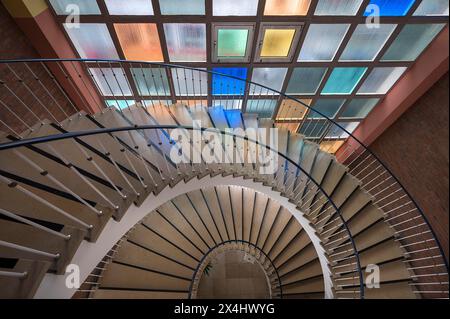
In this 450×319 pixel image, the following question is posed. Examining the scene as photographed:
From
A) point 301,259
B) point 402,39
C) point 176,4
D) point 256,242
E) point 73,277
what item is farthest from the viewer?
point 256,242

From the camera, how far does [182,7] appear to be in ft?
12.4

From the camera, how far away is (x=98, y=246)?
241 cm

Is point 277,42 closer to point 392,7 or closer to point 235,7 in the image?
point 235,7

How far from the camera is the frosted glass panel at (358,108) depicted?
222 inches

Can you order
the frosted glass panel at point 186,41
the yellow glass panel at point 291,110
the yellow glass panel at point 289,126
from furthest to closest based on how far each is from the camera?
the yellow glass panel at point 289,126 → the yellow glass panel at point 291,110 → the frosted glass panel at point 186,41

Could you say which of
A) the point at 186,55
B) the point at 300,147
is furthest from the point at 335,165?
the point at 186,55

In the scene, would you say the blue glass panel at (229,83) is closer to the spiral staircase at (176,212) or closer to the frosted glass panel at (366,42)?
the spiral staircase at (176,212)

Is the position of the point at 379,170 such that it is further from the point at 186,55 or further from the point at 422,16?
the point at 186,55

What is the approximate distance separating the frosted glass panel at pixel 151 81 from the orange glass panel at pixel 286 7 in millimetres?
2287

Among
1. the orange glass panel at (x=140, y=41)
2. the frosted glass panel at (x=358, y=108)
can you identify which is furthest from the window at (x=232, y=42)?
the frosted glass panel at (x=358, y=108)

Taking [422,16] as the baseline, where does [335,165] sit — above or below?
below

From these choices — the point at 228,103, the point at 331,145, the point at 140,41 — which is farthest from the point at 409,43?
the point at 140,41

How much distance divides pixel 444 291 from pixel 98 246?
15.8ft

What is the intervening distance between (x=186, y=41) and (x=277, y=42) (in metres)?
1.68
